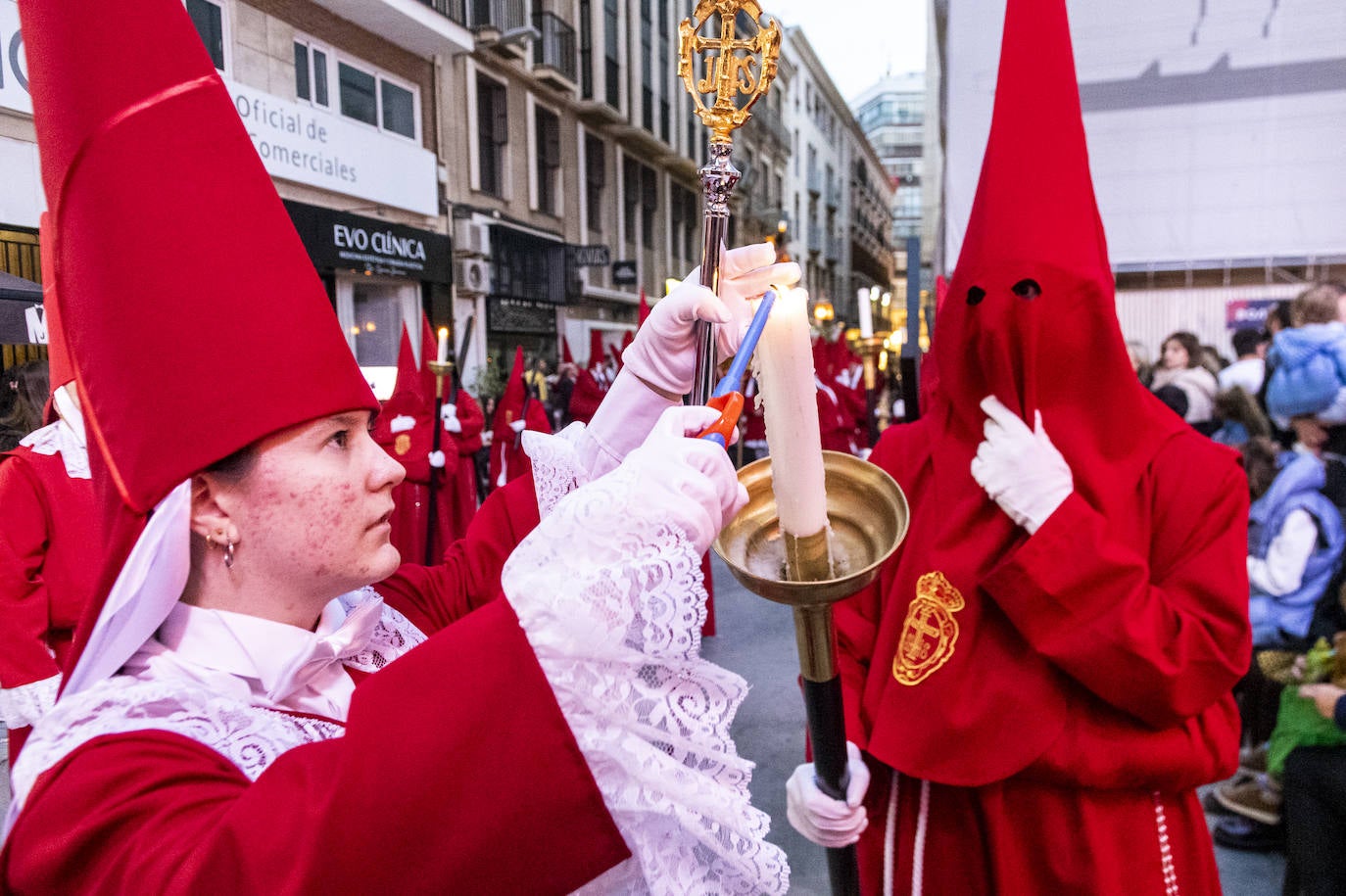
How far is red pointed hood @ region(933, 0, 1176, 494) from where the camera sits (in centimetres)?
163

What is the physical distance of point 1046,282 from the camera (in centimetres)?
163

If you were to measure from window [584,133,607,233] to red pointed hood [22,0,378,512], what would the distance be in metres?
18.6

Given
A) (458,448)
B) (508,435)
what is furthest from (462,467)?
(508,435)

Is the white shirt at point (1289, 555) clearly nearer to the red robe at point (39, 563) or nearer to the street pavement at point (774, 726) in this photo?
the street pavement at point (774, 726)

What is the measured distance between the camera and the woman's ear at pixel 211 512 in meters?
0.96

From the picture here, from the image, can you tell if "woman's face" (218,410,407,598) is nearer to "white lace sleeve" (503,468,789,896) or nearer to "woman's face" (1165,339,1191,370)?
"white lace sleeve" (503,468,789,896)

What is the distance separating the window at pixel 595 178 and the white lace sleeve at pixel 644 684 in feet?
62.1

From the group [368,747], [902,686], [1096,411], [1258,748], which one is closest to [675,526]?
[368,747]

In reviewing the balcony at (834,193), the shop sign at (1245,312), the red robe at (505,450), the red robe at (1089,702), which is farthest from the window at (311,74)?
the balcony at (834,193)

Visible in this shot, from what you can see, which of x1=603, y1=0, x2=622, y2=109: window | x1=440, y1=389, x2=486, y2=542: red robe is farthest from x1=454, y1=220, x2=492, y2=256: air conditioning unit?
x1=603, y1=0, x2=622, y2=109: window

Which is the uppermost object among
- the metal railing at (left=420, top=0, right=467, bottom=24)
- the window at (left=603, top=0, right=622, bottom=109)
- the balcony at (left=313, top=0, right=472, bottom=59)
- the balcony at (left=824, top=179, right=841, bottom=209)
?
the balcony at (left=824, top=179, right=841, bottom=209)

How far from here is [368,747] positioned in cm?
70

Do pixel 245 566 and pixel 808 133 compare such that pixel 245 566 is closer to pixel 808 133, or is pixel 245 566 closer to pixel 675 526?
pixel 675 526

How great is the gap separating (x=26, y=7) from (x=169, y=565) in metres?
0.64
